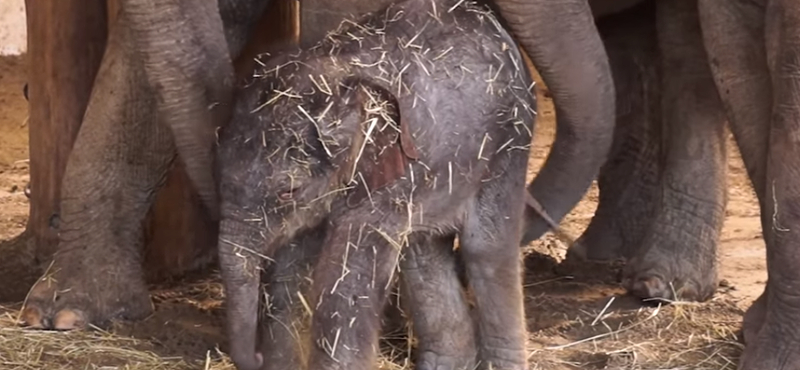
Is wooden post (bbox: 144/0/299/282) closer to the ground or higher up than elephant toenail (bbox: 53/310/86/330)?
higher up

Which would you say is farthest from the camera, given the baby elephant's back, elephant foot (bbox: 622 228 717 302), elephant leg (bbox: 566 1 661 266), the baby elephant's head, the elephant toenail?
elephant leg (bbox: 566 1 661 266)

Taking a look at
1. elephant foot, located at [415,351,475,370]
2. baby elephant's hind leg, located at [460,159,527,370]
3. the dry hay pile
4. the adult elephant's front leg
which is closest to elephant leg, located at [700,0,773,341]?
the dry hay pile

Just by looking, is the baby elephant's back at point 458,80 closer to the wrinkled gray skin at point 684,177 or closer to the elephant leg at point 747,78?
the elephant leg at point 747,78

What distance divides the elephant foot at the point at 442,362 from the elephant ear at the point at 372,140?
64cm

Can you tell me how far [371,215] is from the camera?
4.04 meters

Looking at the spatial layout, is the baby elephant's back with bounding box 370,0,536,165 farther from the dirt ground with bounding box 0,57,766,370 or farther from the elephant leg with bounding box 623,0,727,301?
the elephant leg with bounding box 623,0,727,301

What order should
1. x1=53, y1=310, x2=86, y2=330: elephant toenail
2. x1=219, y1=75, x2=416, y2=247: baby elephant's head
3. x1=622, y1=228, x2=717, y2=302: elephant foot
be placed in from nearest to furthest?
x1=219, y1=75, x2=416, y2=247: baby elephant's head → x1=53, y1=310, x2=86, y2=330: elephant toenail → x1=622, y1=228, x2=717, y2=302: elephant foot

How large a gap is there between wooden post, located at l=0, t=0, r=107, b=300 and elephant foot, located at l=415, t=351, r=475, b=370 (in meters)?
1.79

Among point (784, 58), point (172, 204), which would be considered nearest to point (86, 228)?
point (172, 204)

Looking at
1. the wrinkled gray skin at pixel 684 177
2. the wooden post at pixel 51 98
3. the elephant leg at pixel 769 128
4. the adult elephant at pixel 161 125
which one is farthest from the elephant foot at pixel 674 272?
the wooden post at pixel 51 98

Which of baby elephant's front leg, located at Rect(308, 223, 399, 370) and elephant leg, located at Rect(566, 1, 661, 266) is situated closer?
baby elephant's front leg, located at Rect(308, 223, 399, 370)

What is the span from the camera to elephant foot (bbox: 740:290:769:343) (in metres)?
4.73

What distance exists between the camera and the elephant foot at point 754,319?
473 centimetres

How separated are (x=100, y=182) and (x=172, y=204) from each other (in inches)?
29.2
